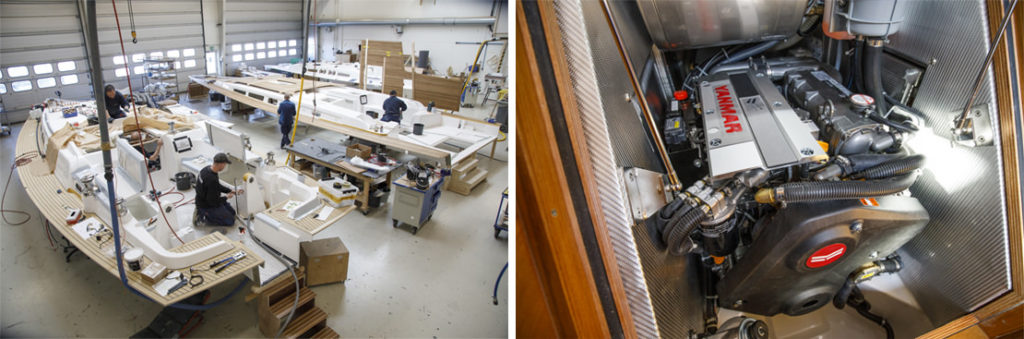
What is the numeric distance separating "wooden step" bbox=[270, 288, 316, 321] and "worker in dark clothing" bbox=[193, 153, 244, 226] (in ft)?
2.81

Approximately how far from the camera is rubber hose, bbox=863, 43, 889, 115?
214 centimetres

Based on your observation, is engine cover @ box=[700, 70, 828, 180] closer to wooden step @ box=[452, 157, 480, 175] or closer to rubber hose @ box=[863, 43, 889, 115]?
rubber hose @ box=[863, 43, 889, 115]

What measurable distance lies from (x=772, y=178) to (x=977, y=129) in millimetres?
704

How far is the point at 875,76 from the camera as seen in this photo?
2.19 meters

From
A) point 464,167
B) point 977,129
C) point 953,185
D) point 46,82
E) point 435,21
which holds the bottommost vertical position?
point 464,167

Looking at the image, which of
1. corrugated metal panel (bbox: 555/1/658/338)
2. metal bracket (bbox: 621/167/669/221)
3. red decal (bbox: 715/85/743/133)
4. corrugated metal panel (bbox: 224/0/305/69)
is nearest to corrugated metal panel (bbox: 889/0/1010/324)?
red decal (bbox: 715/85/743/133)

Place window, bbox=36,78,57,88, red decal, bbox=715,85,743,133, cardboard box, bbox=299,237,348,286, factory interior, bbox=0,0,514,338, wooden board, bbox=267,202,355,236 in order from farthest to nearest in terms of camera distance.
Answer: cardboard box, bbox=299,237,348,286
wooden board, bbox=267,202,355,236
window, bbox=36,78,57,88
factory interior, bbox=0,0,514,338
red decal, bbox=715,85,743,133

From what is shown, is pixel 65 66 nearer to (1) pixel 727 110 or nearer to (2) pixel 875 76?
(1) pixel 727 110

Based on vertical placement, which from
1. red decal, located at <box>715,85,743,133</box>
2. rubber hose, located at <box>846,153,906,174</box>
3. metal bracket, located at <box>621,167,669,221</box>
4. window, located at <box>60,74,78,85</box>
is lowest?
window, located at <box>60,74,78,85</box>

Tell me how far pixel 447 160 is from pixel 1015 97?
374 cm

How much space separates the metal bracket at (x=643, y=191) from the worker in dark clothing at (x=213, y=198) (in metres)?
2.87

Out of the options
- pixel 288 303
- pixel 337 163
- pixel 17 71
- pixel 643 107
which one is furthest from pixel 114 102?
pixel 643 107

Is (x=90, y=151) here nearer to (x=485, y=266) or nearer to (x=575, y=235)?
(x=485, y=266)

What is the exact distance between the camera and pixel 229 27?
345cm
